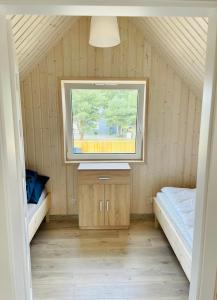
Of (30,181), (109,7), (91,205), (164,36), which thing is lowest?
(91,205)

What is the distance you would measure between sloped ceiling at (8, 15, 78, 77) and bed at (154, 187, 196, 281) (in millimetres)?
1999

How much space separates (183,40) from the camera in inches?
A: 87.4

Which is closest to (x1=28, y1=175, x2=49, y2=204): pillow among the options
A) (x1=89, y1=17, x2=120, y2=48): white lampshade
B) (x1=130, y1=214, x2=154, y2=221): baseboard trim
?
(x1=130, y1=214, x2=154, y2=221): baseboard trim

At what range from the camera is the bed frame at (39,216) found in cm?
285

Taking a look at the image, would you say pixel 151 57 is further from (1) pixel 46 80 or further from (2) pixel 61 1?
(2) pixel 61 1

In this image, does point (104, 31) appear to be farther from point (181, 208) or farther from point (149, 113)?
point (181, 208)

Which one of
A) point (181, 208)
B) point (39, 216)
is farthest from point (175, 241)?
point (39, 216)

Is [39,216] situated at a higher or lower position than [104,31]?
lower

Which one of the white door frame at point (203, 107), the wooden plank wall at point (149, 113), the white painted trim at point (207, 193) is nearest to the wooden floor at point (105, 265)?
the wooden plank wall at point (149, 113)

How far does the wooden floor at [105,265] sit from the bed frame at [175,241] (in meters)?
0.22

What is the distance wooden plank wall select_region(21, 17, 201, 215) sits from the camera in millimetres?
3268

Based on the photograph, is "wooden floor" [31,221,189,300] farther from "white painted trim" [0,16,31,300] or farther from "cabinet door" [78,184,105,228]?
"white painted trim" [0,16,31,300]

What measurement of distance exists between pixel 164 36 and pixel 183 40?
411 millimetres

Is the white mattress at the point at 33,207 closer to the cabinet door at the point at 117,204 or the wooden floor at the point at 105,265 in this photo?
the wooden floor at the point at 105,265
